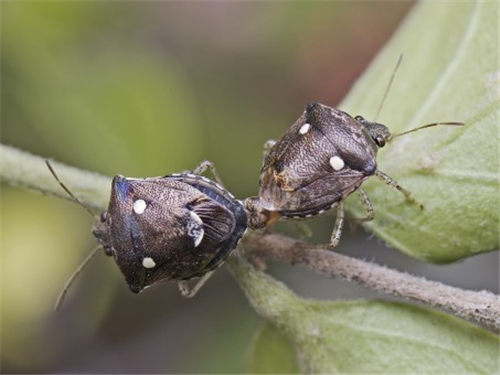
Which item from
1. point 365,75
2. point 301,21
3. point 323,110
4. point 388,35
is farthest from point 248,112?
point 323,110

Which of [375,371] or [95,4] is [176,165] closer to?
[95,4]

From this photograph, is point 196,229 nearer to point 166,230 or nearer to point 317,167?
point 166,230

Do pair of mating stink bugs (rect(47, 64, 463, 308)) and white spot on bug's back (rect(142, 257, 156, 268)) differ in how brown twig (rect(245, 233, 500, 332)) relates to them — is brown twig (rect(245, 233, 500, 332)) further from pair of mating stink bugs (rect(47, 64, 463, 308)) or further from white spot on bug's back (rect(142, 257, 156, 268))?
white spot on bug's back (rect(142, 257, 156, 268))

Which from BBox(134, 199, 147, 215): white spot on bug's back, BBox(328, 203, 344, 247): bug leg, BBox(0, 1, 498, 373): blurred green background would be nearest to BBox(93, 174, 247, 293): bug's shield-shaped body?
BBox(134, 199, 147, 215): white spot on bug's back

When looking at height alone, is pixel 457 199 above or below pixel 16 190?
below

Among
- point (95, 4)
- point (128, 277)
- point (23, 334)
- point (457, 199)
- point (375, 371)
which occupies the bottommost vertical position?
point (375, 371)

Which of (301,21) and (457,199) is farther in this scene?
(301,21)

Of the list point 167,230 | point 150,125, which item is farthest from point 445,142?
point 150,125

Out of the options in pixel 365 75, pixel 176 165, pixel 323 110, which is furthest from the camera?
pixel 176 165
